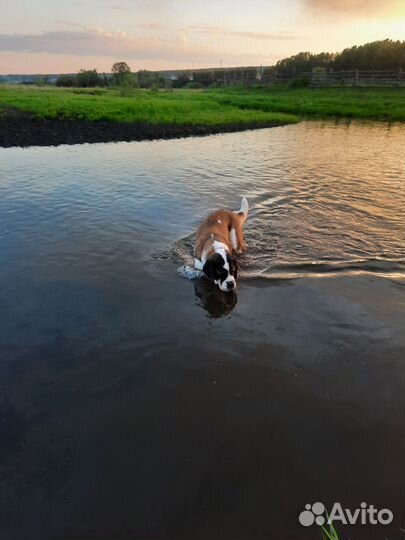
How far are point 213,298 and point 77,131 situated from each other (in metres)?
19.5

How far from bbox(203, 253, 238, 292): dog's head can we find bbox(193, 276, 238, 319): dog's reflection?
133mm

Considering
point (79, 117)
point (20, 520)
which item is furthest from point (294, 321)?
point (79, 117)

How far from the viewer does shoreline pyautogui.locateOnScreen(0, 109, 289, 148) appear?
68.5ft

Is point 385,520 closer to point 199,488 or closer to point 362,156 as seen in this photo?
point 199,488

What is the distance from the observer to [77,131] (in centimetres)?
2295

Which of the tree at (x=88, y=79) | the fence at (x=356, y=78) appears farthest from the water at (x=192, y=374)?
the tree at (x=88, y=79)

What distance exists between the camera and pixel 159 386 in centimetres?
462

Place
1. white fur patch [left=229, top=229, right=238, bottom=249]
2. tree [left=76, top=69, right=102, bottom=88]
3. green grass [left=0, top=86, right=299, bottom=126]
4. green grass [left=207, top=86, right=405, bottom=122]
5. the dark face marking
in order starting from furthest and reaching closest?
tree [left=76, top=69, right=102, bottom=88], green grass [left=207, top=86, right=405, bottom=122], green grass [left=0, top=86, right=299, bottom=126], white fur patch [left=229, top=229, right=238, bottom=249], the dark face marking

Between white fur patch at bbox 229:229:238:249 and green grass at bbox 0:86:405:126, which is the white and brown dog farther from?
green grass at bbox 0:86:405:126

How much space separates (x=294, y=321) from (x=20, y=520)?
3960 mm

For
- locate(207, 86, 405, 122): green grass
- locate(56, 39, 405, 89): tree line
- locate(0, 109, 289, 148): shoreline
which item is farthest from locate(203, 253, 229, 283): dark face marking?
locate(56, 39, 405, 89): tree line

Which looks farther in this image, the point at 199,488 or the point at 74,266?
the point at 74,266

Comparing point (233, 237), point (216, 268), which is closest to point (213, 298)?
point (216, 268)

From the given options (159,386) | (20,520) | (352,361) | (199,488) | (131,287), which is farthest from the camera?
(131,287)
